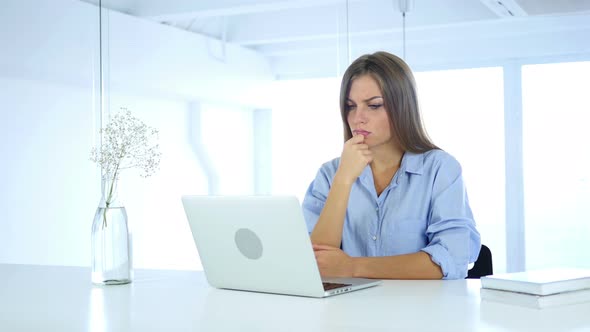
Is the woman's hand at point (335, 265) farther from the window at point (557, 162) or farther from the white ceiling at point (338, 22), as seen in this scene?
the white ceiling at point (338, 22)

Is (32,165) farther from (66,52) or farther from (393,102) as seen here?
(393,102)

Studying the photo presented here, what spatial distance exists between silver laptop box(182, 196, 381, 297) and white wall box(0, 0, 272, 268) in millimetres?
1899

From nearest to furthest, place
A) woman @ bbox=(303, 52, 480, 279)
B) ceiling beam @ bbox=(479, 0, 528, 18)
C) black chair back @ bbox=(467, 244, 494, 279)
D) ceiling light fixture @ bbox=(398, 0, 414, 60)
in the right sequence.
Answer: woman @ bbox=(303, 52, 480, 279), black chair back @ bbox=(467, 244, 494, 279), ceiling beam @ bbox=(479, 0, 528, 18), ceiling light fixture @ bbox=(398, 0, 414, 60)

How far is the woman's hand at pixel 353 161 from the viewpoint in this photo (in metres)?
2.41

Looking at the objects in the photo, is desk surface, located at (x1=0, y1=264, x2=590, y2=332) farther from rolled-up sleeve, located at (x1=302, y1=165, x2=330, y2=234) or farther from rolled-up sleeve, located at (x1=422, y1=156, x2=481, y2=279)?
rolled-up sleeve, located at (x1=302, y1=165, x2=330, y2=234)

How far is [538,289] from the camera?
1592mm

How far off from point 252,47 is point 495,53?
1.28 m

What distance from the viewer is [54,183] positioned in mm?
3787

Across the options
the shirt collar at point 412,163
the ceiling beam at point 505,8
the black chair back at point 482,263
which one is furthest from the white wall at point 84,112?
the black chair back at point 482,263

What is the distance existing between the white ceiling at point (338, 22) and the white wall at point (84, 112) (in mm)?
85

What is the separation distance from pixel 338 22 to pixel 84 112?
1.37 meters

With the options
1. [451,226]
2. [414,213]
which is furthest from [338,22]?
[451,226]

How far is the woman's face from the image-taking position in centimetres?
254

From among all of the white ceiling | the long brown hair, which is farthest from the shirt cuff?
the white ceiling
